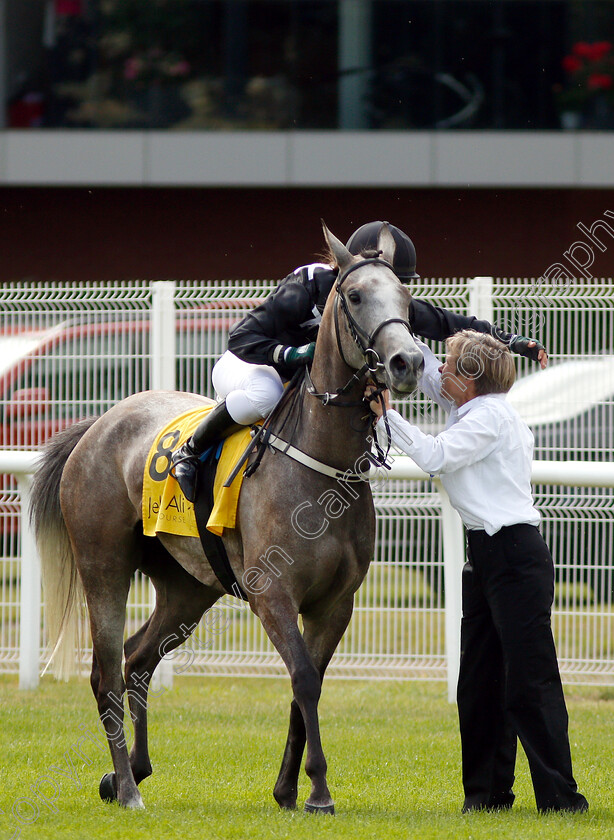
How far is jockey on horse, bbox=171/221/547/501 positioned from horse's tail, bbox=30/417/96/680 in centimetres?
107

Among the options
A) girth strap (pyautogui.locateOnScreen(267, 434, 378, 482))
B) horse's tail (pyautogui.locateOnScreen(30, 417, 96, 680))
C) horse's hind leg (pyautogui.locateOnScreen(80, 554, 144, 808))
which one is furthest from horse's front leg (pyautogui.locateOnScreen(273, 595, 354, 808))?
horse's tail (pyautogui.locateOnScreen(30, 417, 96, 680))

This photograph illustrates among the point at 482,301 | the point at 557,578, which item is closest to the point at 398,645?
the point at 557,578

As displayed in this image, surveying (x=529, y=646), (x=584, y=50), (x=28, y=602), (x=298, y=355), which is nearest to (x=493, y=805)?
(x=529, y=646)

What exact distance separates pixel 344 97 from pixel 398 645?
34.2ft

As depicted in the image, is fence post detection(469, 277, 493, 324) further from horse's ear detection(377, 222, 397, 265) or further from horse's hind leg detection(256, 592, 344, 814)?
horse's hind leg detection(256, 592, 344, 814)

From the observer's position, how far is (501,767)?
4867 mm

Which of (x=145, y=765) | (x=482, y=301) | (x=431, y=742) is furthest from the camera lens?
(x=482, y=301)

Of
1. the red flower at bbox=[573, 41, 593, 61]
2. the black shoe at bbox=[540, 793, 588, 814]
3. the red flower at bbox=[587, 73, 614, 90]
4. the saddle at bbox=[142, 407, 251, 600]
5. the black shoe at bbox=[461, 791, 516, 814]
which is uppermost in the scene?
the red flower at bbox=[573, 41, 593, 61]

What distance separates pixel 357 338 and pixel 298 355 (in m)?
0.43

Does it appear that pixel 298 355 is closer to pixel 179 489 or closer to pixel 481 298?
pixel 179 489

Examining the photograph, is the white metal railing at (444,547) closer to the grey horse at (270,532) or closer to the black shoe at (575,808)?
the grey horse at (270,532)

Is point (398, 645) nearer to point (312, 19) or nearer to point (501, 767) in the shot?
point (501, 767)

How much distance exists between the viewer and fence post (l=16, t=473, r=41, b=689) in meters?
7.67

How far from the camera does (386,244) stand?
4.54 metres
